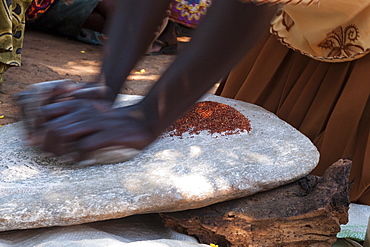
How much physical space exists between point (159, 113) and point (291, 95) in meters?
1.26

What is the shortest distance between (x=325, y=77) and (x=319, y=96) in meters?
0.09

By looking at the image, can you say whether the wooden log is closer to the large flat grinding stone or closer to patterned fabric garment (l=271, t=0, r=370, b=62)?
the large flat grinding stone

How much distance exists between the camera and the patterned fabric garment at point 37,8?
512cm

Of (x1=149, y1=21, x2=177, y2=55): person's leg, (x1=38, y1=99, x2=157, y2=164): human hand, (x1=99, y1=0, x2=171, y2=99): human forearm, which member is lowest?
(x1=149, y1=21, x2=177, y2=55): person's leg

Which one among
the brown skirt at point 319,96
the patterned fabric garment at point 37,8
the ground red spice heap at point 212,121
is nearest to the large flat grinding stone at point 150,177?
the ground red spice heap at point 212,121

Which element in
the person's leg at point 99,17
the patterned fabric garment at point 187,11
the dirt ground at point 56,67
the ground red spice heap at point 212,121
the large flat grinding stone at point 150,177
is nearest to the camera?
the large flat grinding stone at point 150,177

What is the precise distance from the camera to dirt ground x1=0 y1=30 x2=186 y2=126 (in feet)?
11.8

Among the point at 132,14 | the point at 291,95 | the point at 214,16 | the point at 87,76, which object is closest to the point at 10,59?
the point at 87,76

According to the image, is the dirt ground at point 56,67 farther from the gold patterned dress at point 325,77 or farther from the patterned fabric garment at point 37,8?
the gold patterned dress at point 325,77

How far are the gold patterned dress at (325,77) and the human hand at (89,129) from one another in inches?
39.9

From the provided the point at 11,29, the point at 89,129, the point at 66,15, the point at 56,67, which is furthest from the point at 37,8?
the point at 89,129

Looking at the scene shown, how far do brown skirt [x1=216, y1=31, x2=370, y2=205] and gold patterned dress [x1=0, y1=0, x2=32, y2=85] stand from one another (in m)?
1.44

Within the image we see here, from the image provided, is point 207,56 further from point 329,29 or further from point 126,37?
point 329,29

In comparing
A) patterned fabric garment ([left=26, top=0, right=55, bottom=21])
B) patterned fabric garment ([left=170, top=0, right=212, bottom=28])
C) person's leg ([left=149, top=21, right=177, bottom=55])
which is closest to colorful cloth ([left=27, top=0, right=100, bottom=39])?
patterned fabric garment ([left=26, top=0, right=55, bottom=21])
